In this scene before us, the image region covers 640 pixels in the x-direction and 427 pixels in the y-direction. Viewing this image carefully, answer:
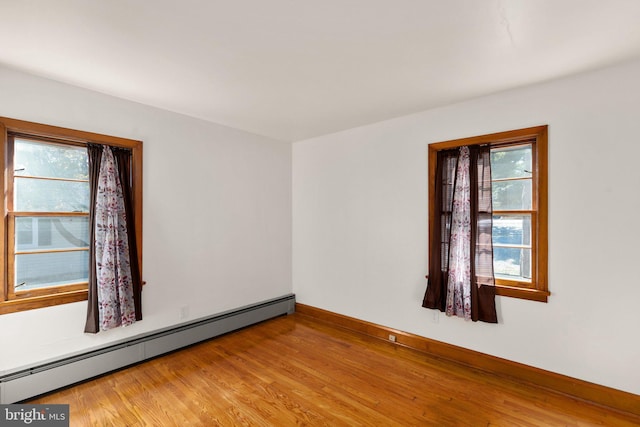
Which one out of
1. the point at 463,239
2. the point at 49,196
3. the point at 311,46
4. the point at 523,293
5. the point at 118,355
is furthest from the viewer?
the point at 463,239

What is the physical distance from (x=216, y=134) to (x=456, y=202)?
289 centimetres

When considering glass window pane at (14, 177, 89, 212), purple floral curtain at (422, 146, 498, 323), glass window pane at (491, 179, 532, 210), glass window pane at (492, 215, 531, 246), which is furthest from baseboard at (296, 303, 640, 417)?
glass window pane at (14, 177, 89, 212)

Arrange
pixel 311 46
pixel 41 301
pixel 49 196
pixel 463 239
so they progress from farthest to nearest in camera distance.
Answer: pixel 463 239 < pixel 49 196 < pixel 41 301 < pixel 311 46

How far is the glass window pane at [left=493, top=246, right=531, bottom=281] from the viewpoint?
9.11 ft

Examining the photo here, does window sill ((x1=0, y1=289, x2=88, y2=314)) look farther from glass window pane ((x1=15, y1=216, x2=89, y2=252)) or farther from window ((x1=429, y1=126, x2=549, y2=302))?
window ((x1=429, y1=126, x2=549, y2=302))

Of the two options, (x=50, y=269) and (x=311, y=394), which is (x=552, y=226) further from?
(x=50, y=269)

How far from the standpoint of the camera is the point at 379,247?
3680 millimetres

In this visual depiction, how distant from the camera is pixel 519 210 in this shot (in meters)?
2.78

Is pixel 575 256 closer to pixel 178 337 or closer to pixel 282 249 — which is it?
pixel 282 249

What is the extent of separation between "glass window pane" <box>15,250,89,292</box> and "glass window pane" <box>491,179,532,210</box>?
393cm

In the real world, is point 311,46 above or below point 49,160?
above

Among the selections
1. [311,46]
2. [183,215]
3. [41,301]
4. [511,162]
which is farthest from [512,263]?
[41,301]

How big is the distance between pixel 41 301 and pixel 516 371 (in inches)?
164

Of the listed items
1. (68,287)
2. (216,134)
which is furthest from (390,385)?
(216,134)
